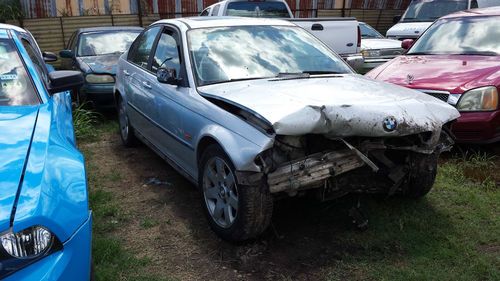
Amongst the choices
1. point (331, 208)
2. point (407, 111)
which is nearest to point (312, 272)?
point (331, 208)

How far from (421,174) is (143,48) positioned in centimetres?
329

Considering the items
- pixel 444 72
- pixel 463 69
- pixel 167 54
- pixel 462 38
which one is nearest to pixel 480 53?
pixel 462 38

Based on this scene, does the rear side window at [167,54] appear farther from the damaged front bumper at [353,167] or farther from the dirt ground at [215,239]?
the damaged front bumper at [353,167]

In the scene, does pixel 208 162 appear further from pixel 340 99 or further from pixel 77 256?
pixel 77 256

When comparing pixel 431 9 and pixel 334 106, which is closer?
pixel 334 106

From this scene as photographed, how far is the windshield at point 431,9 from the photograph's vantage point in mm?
11703

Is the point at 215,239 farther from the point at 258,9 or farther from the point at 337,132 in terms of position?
the point at 258,9

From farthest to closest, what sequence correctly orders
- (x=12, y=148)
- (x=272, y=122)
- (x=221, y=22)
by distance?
1. (x=221, y=22)
2. (x=272, y=122)
3. (x=12, y=148)

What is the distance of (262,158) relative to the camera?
3.01 m

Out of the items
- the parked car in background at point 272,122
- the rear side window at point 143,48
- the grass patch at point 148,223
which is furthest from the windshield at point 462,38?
the grass patch at point 148,223

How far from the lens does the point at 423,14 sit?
39.8 feet

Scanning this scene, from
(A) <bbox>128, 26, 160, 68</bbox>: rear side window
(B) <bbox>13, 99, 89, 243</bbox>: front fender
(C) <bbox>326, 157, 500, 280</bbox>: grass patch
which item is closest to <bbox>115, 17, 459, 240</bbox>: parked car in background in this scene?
(C) <bbox>326, 157, 500, 280</bbox>: grass patch

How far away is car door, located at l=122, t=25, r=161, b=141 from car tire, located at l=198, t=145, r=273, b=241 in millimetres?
1335

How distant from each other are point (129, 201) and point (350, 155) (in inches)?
85.4
